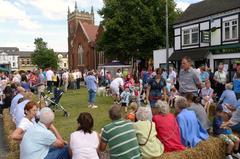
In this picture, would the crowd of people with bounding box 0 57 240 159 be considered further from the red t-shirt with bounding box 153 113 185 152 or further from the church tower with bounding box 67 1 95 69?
the church tower with bounding box 67 1 95 69

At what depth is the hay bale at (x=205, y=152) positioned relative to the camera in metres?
5.98

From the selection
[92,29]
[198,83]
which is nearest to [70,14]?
[92,29]

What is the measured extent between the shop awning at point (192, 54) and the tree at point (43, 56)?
47633mm

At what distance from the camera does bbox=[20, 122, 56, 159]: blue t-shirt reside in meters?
5.13

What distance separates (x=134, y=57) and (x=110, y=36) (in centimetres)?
413

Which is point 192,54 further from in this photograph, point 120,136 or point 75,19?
point 75,19

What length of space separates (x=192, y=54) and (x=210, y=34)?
246cm

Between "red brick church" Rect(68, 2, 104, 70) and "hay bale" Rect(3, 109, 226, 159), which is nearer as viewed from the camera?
"hay bale" Rect(3, 109, 226, 159)

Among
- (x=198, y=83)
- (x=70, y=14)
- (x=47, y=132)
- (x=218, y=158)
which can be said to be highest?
(x=70, y=14)

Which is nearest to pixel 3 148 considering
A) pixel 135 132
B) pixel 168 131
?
pixel 135 132

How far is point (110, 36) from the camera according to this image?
43.4 metres

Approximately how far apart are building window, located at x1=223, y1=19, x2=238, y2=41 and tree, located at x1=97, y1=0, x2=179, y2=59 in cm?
1400

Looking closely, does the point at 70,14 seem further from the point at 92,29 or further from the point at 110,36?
the point at 110,36

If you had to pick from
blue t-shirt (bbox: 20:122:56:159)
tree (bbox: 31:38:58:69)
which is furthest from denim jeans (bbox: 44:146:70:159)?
tree (bbox: 31:38:58:69)
